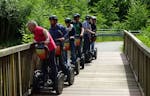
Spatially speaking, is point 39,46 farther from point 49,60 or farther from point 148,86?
point 148,86

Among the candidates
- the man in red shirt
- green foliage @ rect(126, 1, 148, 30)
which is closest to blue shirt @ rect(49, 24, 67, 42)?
the man in red shirt

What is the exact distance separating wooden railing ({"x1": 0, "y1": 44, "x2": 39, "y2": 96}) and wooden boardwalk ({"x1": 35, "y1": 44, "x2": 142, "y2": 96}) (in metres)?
0.71

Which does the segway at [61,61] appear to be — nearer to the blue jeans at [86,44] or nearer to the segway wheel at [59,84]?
the segway wheel at [59,84]

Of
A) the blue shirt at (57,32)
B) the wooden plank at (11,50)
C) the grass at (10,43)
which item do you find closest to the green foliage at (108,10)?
the grass at (10,43)

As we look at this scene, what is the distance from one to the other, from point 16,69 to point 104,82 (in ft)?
11.7

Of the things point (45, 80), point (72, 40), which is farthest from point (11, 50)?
point (72, 40)

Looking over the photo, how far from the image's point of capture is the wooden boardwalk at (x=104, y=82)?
9.77 m

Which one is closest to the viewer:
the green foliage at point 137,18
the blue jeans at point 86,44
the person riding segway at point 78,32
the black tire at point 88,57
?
the person riding segway at point 78,32

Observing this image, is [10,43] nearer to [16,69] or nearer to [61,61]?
[61,61]

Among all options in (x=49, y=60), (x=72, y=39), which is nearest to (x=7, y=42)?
(x=72, y=39)

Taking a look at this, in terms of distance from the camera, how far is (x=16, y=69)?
324 inches

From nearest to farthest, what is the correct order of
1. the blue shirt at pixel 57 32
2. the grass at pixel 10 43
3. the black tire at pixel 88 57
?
the blue shirt at pixel 57 32 → the black tire at pixel 88 57 → the grass at pixel 10 43

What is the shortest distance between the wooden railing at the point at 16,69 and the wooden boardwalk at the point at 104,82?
28.0 inches

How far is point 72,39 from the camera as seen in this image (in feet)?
37.7
